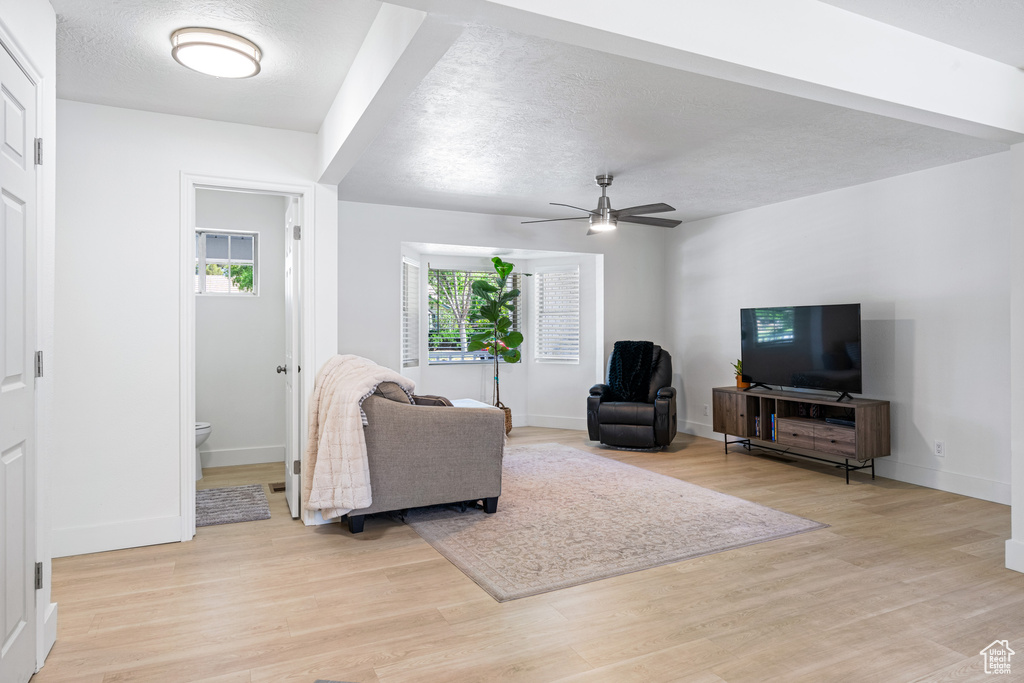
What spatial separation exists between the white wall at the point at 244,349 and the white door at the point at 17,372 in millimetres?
3375

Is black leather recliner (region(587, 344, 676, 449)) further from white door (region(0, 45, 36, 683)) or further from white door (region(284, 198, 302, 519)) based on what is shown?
white door (region(0, 45, 36, 683))

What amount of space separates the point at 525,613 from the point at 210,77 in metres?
2.94

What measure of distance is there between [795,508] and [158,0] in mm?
4393

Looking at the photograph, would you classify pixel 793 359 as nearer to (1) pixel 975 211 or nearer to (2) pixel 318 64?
(1) pixel 975 211

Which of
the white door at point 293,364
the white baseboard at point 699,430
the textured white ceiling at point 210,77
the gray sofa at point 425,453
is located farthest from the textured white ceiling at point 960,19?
the white baseboard at point 699,430

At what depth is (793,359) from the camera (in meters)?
5.29

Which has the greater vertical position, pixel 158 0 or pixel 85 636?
pixel 158 0

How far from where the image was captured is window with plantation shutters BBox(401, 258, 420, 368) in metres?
6.56

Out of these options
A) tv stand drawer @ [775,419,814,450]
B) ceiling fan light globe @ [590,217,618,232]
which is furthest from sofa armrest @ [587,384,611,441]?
ceiling fan light globe @ [590,217,618,232]

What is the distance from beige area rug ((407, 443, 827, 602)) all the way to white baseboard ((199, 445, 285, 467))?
2.22 meters

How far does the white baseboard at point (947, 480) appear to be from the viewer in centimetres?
420

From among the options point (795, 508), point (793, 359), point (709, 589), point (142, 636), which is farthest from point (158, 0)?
point (793, 359)

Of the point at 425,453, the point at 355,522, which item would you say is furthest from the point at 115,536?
the point at 425,453

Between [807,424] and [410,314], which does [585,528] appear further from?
[410,314]
